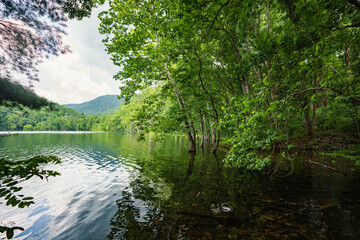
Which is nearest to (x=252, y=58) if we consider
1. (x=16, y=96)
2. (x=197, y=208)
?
(x=197, y=208)

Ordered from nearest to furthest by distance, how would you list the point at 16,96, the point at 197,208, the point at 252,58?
the point at 16,96
the point at 197,208
the point at 252,58

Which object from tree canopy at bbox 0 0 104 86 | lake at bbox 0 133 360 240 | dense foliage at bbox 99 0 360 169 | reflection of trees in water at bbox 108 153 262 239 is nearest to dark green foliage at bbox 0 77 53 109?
tree canopy at bbox 0 0 104 86

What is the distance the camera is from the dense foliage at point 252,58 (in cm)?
566

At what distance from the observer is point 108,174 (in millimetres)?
13102

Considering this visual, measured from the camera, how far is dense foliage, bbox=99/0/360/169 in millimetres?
5656

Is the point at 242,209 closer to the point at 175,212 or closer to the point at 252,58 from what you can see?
the point at 175,212

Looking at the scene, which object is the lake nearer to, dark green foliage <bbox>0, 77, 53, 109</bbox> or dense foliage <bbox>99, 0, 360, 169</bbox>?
dense foliage <bbox>99, 0, 360, 169</bbox>

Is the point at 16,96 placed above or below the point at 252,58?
below

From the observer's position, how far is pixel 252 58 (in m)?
8.96

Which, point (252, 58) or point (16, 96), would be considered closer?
point (16, 96)

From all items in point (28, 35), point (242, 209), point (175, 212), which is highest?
point (28, 35)

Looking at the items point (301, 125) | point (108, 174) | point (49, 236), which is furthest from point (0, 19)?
point (301, 125)

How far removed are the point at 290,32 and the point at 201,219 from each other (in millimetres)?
8936

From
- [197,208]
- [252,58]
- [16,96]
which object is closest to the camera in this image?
[16,96]
